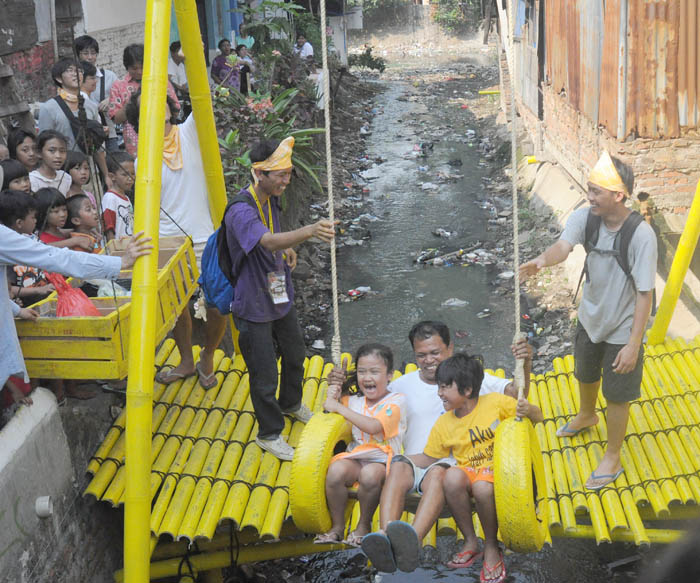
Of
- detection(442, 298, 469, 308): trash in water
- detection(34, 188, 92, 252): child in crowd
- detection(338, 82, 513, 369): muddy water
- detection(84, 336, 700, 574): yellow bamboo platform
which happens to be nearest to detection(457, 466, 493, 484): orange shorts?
detection(84, 336, 700, 574): yellow bamboo platform

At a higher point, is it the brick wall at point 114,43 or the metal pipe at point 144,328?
the brick wall at point 114,43

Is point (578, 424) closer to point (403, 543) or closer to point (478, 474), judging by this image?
point (478, 474)

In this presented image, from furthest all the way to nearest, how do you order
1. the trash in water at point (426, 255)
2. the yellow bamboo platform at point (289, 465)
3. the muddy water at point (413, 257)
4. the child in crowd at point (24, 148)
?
the trash in water at point (426, 255) < the muddy water at point (413, 257) < the child in crowd at point (24, 148) < the yellow bamboo platform at point (289, 465)

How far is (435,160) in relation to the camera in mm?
14945

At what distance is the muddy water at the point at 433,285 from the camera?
5.29 metres

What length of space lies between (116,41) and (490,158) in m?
6.96

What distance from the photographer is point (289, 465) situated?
436cm

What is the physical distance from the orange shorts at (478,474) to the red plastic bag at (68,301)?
1984 mm

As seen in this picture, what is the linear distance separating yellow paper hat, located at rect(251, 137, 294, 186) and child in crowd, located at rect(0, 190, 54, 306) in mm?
1104

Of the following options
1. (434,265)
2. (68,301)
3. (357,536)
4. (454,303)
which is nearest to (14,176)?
(68,301)

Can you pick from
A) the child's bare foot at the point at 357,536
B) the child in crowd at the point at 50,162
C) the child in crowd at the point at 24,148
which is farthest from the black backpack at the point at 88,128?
the child's bare foot at the point at 357,536

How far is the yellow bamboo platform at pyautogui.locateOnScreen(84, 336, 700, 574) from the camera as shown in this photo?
3896 millimetres

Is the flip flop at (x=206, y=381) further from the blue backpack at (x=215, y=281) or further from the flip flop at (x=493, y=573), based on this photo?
the flip flop at (x=493, y=573)

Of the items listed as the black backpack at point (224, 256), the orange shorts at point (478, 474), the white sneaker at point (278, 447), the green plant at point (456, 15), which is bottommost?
the white sneaker at point (278, 447)
